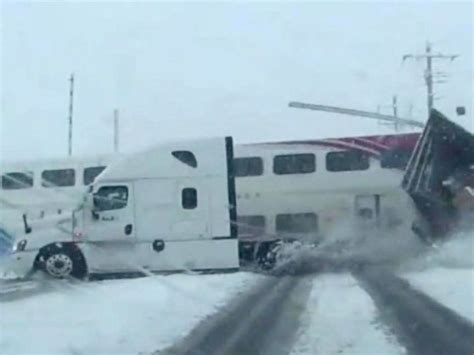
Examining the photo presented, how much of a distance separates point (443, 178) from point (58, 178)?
35.5ft

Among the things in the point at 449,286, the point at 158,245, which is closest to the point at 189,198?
the point at 158,245

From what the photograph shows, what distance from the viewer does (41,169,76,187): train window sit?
3266cm

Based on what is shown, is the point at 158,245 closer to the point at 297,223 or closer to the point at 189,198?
the point at 189,198

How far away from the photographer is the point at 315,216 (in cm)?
3114

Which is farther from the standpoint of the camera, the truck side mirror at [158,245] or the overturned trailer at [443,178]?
the overturned trailer at [443,178]

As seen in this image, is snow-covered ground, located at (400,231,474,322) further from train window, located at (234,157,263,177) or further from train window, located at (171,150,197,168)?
train window, located at (171,150,197,168)

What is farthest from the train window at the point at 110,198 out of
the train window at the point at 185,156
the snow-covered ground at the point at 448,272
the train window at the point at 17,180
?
the snow-covered ground at the point at 448,272

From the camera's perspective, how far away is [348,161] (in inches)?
1267

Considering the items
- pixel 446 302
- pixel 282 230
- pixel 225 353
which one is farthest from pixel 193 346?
pixel 282 230

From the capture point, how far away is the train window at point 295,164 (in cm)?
3231

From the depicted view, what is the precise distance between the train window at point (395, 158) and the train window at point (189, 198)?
21.8 ft

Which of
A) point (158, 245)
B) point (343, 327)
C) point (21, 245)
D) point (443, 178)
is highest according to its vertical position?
point (443, 178)

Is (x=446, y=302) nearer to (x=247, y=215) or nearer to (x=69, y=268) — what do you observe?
(x=69, y=268)

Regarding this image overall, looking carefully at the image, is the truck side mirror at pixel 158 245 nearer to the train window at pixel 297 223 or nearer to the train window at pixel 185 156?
the train window at pixel 185 156
